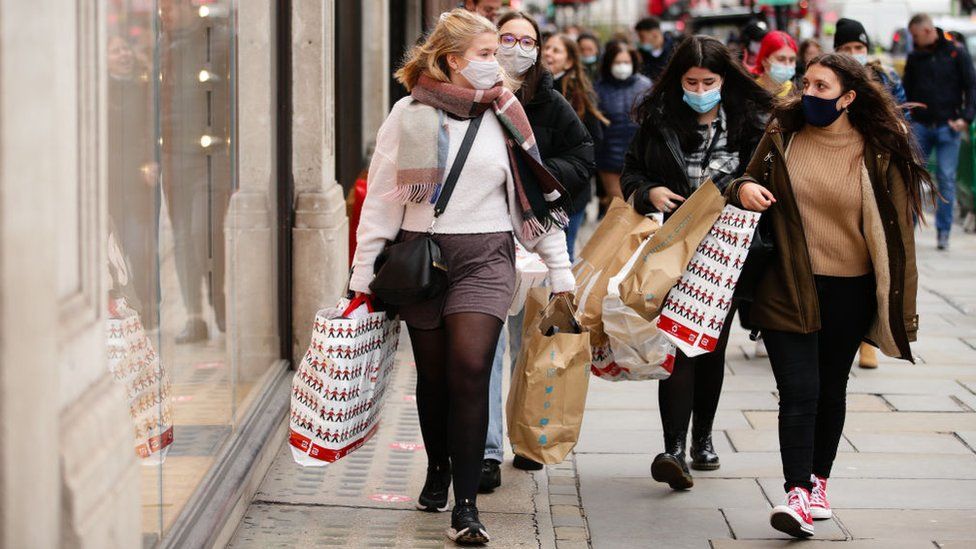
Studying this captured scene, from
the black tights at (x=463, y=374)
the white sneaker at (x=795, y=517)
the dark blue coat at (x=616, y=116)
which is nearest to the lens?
the black tights at (x=463, y=374)

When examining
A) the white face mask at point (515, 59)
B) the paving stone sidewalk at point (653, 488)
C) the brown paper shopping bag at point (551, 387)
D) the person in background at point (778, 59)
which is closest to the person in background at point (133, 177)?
the paving stone sidewalk at point (653, 488)

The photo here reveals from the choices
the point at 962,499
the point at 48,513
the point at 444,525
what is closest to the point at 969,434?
the point at 962,499

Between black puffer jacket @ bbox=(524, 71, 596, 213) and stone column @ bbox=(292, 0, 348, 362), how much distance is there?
5.00 ft

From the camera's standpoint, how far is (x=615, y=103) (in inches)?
473

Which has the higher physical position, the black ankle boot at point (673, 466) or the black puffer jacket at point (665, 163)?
the black puffer jacket at point (665, 163)

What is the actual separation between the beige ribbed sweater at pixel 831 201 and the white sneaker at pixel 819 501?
79 cm

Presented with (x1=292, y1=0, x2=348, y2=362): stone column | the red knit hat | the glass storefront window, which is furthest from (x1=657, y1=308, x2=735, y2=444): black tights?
the red knit hat

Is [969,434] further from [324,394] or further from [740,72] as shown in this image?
[324,394]

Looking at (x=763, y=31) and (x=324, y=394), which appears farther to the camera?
(x=763, y=31)

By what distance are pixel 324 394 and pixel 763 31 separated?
6124mm

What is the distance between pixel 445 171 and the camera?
493cm

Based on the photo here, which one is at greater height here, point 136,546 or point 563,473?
point 136,546

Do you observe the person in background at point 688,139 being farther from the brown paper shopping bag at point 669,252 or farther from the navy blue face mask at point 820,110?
the navy blue face mask at point 820,110

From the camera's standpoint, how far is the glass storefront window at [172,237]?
3.97m
